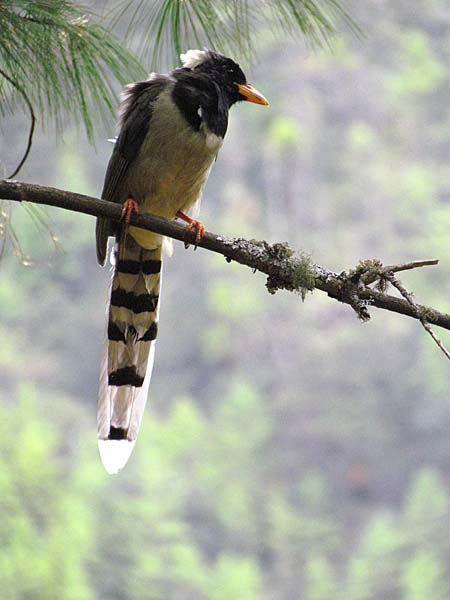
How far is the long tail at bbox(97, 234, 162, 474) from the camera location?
89.1 inches

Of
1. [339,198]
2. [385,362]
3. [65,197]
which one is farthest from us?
[339,198]

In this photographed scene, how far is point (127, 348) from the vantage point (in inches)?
92.7

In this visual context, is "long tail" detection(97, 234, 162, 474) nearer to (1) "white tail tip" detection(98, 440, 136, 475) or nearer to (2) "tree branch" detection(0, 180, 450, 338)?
(1) "white tail tip" detection(98, 440, 136, 475)

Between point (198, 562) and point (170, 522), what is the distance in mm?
573

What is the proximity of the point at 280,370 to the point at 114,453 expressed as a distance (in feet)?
36.9

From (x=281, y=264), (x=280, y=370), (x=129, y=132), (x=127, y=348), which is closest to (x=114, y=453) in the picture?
(x=127, y=348)

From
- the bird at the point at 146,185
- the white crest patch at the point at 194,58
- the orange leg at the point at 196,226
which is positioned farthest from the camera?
the white crest patch at the point at 194,58

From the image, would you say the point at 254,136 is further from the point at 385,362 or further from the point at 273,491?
the point at 273,491

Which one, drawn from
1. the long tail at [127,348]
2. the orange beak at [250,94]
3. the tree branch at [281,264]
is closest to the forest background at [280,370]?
the long tail at [127,348]

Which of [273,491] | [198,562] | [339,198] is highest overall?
[339,198]

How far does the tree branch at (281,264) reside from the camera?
1.66m

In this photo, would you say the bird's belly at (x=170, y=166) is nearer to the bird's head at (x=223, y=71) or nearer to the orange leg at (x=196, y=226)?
the orange leg at (x=196, y=226)

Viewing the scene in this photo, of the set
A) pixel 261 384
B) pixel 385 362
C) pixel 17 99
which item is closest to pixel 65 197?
pixel 17 99

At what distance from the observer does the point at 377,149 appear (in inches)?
535
